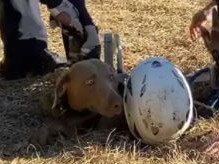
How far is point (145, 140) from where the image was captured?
3.67 meters

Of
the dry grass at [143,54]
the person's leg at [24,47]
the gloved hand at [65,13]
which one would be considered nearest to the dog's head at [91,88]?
the dry grass at [143,54]

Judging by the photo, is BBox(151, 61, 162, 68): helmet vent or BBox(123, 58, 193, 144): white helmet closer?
BBox(123, 58, 193, 144): white helmet

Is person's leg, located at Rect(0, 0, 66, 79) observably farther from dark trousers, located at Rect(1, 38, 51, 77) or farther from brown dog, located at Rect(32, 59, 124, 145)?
brown dog, located at Rect(32, 59, 124, 145)

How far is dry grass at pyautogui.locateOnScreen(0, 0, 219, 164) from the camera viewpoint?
141 inches

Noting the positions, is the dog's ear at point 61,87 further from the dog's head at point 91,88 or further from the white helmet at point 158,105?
the white helmet at point 158,105

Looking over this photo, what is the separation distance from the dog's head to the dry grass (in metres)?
0.16

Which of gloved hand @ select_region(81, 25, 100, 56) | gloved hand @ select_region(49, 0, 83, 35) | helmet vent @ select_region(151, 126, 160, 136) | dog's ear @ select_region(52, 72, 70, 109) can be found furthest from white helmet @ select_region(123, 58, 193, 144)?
gloved hand @ select_region(81, 25, 100, 56)

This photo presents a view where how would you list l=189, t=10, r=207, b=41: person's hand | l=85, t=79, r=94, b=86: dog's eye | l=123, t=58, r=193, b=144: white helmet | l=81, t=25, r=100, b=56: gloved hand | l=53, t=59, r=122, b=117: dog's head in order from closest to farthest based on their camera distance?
l=123, t=58, r=193, b=144: white helmet → l=53, t=59, r=122, b=117: dog's head → l=85, t=79, r=94, b=86: dog's eye → l=189, t=10, r=207, b=41: person's hand → l=81, t=25, r=100, b=56: gloved hand

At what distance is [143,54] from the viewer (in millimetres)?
5312

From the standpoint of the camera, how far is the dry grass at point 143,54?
11.7 ft

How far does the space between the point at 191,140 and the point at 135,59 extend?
1.50m

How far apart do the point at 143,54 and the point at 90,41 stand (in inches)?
26.2

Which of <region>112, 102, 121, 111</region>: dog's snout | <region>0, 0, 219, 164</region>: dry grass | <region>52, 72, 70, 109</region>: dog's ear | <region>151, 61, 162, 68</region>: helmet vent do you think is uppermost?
<region>151, 61, 162, 68</region>: helmet vent

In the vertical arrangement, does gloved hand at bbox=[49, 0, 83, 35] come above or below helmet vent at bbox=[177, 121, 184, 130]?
above
